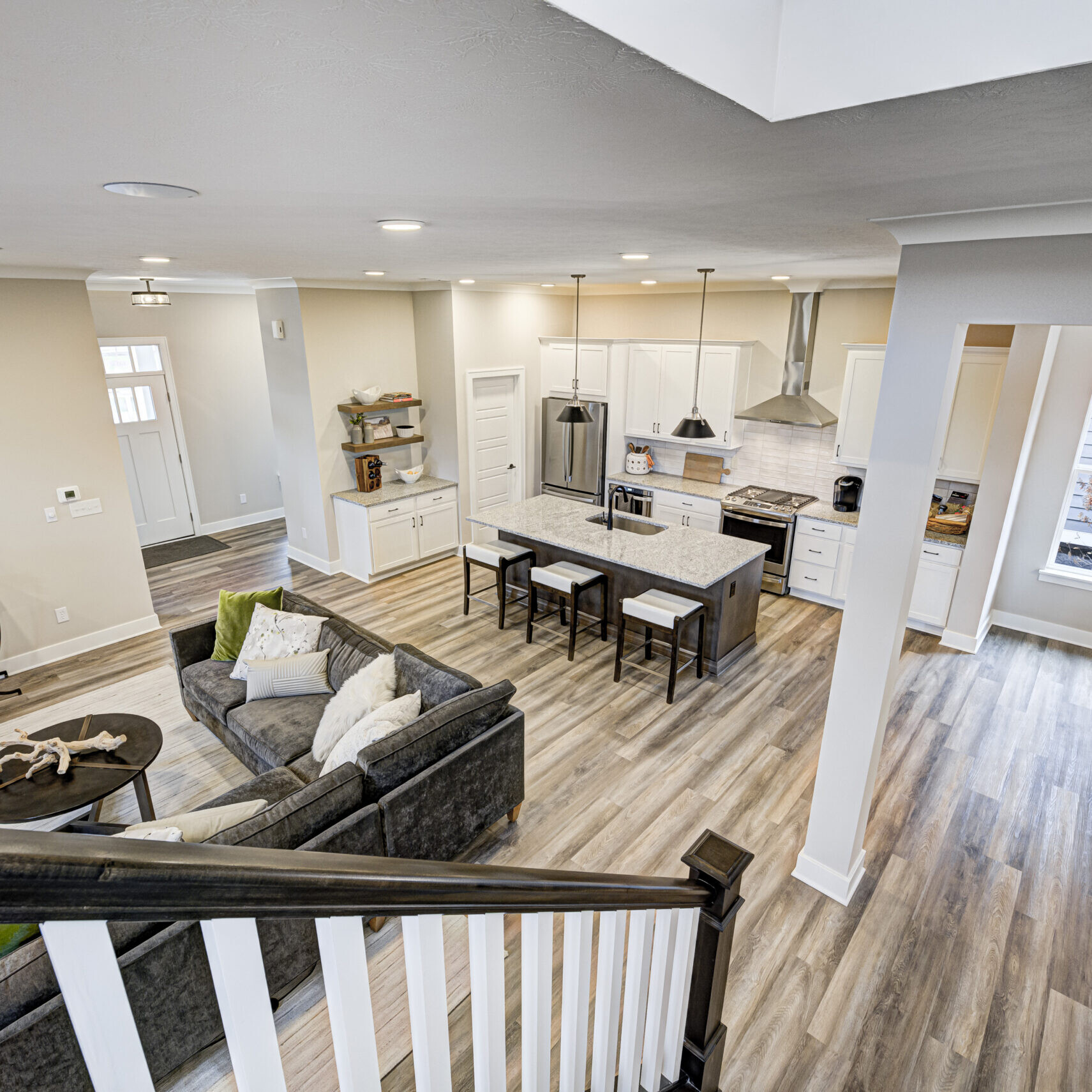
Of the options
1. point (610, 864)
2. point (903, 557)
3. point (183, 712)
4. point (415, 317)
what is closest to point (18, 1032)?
point (610, 864)

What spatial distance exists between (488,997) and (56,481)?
5684 mm

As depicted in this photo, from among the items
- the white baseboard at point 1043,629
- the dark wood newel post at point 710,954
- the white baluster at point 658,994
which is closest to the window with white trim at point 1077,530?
the white baseboard at point 1043,629

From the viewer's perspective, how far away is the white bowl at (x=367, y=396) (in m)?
6.96

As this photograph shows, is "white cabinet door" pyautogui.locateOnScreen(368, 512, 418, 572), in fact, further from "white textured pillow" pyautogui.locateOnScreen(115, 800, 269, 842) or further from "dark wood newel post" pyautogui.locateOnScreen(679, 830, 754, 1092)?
"dark wood newel post" pyautogui.locateOnScreen(679, 830, 754, 1092)

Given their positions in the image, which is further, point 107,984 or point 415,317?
point 415,317

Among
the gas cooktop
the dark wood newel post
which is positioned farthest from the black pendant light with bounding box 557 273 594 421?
the dark wood newel post

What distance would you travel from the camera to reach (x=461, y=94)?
3.30ft

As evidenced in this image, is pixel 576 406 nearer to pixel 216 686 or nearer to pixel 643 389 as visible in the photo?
pixel 643 389

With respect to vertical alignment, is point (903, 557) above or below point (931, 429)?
below

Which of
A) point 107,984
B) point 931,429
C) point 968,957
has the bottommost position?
point 968,957

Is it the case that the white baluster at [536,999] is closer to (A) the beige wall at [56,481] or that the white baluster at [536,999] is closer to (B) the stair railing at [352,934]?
(B) the stair railing at [352,934]

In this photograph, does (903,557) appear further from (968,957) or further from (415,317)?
(415,317)

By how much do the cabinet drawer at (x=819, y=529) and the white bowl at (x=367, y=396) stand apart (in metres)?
4.50

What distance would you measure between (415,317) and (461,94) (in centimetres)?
678
